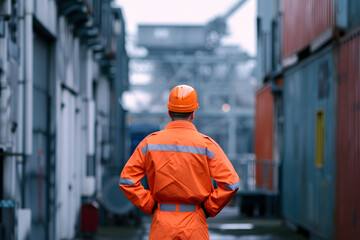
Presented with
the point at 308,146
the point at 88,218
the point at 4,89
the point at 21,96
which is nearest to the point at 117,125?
the point at 88,218

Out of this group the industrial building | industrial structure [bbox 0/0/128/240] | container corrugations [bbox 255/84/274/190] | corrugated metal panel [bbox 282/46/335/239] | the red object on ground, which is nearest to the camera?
industrial structure [bbox 0/0/128/240]

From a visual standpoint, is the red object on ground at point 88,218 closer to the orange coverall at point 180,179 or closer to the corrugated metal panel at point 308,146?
the corrugated metal panel at point 308,146

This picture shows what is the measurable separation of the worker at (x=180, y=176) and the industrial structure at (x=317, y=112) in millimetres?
5943

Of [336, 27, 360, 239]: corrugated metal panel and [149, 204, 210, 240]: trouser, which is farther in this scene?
[336, 27, 360, 239]: corrugated metal panel

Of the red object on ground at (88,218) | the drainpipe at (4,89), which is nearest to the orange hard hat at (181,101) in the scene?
the drainpipe at (4,89)

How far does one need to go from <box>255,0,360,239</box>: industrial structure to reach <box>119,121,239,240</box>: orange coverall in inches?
234

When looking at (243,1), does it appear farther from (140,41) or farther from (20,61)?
(20,61)

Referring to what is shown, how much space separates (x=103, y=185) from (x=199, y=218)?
10.3 metres

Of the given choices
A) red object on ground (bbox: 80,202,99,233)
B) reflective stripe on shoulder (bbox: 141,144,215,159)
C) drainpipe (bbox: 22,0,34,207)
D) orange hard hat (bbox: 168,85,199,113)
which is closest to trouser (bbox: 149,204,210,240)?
reflective stripe on shoulder (bbox: 141,144,215,159)

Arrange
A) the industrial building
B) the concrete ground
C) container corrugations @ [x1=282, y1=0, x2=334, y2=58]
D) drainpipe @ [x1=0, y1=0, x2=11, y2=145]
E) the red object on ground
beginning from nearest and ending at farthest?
drainpipe @ [x1=0, y1=0, x2=11, y2=145]
the industrial building
container corrugations @ [x1=282, y1=0, x2=334, y2=58]
the red object on ground
the concrete ground

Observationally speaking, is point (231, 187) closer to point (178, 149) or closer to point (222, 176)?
point (222, 176)

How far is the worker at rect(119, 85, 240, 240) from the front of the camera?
186 inches

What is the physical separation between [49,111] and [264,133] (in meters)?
12.1

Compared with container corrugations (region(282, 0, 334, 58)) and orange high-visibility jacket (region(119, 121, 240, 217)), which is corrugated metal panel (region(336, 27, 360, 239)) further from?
orange high-visibility jacket (region(119, 121, 240, 217))
